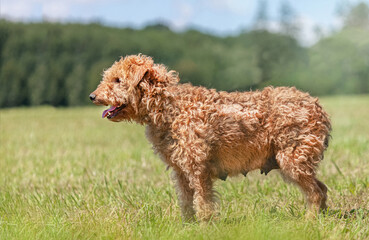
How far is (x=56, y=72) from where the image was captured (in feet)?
90.8

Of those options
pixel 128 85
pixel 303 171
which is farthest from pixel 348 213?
pixel 128 85

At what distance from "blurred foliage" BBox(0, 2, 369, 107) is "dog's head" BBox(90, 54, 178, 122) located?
13.2 m

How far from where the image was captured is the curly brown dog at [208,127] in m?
4.45

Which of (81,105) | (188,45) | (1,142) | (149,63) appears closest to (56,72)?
(81,105)

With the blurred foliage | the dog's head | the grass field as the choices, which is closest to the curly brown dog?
the dog's head

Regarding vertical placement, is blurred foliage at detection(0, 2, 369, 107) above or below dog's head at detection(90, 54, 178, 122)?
above

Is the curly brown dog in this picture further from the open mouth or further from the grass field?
the grass field

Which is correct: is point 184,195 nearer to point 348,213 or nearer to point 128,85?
point 128,85

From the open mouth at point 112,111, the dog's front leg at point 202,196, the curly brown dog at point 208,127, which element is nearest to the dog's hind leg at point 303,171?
the curly brown dog at point 208,127

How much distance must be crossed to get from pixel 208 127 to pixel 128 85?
901mm

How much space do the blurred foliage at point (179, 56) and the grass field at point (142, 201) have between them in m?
10.5

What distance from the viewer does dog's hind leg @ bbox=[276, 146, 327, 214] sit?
14.9ft

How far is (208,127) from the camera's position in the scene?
176 inches

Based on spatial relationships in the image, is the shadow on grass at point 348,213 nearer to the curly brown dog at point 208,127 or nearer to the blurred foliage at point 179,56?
the curly brown dog at point 208,127
